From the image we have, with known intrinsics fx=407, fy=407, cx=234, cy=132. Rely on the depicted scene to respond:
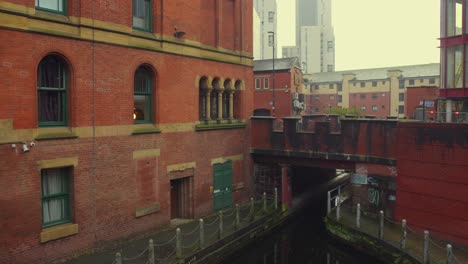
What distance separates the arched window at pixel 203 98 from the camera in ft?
63.5

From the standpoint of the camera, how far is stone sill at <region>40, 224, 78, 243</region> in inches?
485

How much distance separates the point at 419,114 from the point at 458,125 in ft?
31.4

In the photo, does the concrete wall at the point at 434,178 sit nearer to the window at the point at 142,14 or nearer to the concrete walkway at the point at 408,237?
the concrete walkway at the point at 408,237

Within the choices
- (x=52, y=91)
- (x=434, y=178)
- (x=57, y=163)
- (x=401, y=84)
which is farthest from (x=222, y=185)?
(x=401, y=84)

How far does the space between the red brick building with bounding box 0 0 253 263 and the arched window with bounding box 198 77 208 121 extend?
0.05 meters

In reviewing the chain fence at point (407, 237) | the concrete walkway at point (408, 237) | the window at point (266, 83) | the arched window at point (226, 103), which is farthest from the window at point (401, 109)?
the arched window at point (226, 103)

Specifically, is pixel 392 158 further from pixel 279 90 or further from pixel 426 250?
pixel 279 90

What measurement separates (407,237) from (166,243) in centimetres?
945

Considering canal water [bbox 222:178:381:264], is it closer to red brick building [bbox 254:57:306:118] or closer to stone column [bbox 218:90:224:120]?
stone column [bbox 218:90:224:120]

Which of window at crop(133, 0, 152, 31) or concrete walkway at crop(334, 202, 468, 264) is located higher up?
window at crop(133, 0, 152, 31)

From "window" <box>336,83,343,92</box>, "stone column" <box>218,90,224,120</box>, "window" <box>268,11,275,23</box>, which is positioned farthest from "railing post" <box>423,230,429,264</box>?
"window" <box>268,11,275,23</box>

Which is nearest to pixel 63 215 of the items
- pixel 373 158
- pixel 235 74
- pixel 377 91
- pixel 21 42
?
pixel 21 42

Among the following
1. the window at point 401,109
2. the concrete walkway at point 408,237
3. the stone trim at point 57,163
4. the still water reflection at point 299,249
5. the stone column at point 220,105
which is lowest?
the still water reflection at point 299,249

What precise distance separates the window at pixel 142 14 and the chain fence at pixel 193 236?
26.0 feet
